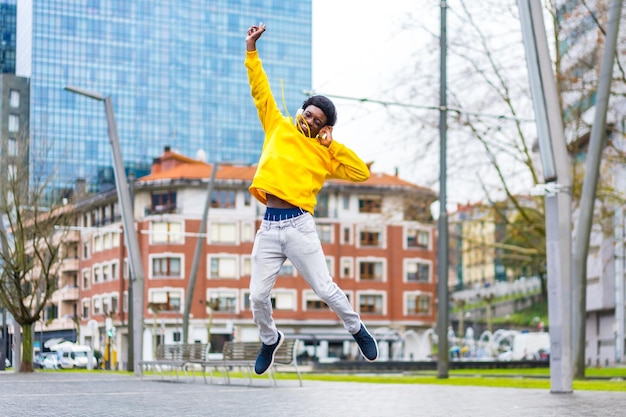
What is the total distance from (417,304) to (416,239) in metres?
5.38

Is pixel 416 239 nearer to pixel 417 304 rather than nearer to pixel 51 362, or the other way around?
pixel 417 304

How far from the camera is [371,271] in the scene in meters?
91.3

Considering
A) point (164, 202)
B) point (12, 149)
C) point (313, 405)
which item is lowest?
point (313, 405)

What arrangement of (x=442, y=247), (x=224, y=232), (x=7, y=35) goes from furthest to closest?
(x=224, y=232), (x=7, y=35), (x=442, y=247)

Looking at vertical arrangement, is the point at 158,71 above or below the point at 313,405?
above

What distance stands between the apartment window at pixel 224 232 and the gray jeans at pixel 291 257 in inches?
3223

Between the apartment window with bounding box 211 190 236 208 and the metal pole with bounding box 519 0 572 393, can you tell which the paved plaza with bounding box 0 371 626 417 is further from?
the apartment window with bounding box 211 190 236 208

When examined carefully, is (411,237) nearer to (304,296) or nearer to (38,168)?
(304,296)

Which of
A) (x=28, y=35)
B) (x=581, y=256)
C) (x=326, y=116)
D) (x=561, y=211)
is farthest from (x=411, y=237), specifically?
(x=326, y=116)

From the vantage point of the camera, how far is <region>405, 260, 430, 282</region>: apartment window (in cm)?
9212

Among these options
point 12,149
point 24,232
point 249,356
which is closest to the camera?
point 249,356

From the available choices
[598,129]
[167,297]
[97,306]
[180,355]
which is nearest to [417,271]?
[167,297]

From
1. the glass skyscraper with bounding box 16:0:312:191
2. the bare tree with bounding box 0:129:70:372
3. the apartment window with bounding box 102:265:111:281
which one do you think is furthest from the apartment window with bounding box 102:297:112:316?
the bare tree with bounding box 0:129:70:372

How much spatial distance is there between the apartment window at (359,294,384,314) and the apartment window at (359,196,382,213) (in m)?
6.95
